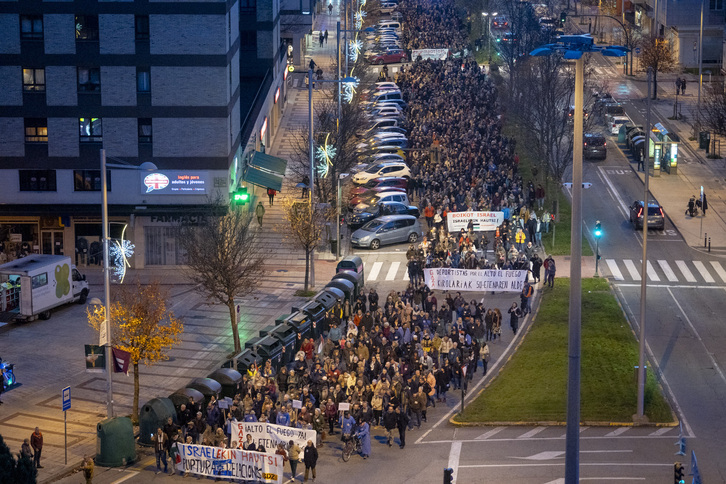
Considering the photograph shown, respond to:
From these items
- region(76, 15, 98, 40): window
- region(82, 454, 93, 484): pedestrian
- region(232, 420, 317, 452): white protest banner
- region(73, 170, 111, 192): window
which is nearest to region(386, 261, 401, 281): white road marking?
region(73, 170, 111, 192): window

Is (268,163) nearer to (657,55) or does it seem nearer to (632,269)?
(632,269)

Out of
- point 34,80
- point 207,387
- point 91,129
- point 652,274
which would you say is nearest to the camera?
point 207,387

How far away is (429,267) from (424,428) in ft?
53.5

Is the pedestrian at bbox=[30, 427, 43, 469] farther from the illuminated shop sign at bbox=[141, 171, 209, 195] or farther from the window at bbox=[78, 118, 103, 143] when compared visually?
the window at bbox=[78, 118, 103, 143]

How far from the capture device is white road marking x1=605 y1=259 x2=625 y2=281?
6122cm

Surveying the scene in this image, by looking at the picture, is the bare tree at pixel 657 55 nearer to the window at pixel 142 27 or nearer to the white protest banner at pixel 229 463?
the window at pixel 142 27

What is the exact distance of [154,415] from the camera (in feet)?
132

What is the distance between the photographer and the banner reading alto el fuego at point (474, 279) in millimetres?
54844

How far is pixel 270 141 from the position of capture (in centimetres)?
8612

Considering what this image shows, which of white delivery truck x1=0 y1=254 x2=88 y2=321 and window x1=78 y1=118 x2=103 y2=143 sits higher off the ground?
window x1=78 y1=118 x2=103 y2=143

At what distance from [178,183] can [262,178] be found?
28.8 ft

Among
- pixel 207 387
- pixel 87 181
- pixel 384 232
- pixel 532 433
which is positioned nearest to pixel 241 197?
pixel 87 181

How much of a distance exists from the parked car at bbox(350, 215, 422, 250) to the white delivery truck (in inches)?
673

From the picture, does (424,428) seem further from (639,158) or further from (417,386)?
(639,158)
